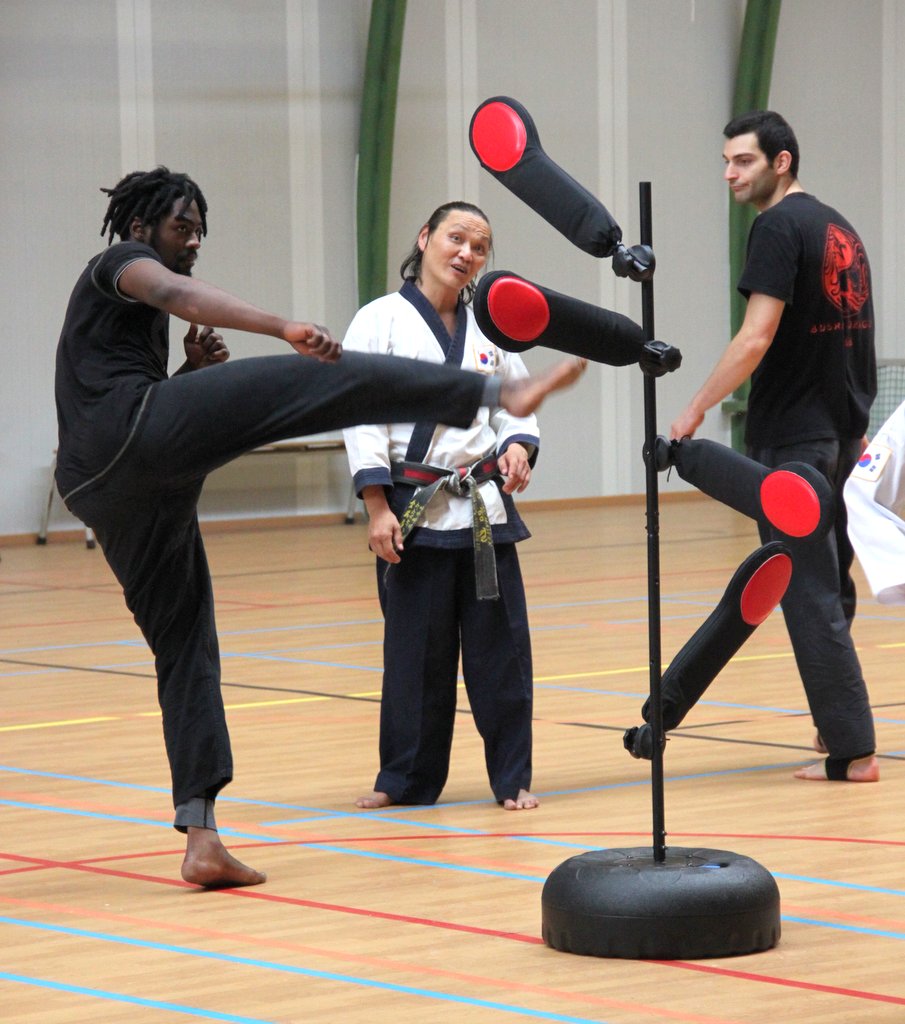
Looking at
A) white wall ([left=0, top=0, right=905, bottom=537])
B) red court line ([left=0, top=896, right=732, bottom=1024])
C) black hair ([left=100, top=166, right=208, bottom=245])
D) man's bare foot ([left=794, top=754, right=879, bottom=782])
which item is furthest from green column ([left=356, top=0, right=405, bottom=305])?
red court line ([left=0, top=896, right=732, bottom=1024])

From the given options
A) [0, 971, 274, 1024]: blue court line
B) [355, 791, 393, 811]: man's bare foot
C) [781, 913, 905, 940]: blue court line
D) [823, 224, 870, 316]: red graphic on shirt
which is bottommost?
[355, 791, 393, 811]: man's bare foot

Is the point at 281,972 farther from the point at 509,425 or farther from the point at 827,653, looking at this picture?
the point at 827,653

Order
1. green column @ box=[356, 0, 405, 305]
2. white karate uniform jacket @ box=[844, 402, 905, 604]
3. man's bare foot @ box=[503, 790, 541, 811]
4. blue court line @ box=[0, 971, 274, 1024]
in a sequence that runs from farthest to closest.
Result: 1. green column @ box=[356, 0, 405, 305]
2. man's bare foot @ box=[503, 790, 541, 811]
3. white karate uniform jacket @ box=[844, 402, 905, 604]
4. blue court line @ box=[0, 971, 274, 1024]

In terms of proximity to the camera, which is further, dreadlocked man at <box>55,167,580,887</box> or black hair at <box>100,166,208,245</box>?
black hair at <box>100,166,208,245</box>

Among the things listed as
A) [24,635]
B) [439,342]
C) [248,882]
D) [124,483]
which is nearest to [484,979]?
[248,882]

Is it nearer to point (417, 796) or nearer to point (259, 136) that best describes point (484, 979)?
point (417, 796)

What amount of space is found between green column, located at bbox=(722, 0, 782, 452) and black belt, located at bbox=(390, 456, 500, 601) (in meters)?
12.1

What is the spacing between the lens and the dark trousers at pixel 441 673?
17.9 feet

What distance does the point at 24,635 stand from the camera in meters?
9.64

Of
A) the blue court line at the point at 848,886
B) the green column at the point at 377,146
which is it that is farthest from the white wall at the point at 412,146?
the blue court line at the point at 848,886

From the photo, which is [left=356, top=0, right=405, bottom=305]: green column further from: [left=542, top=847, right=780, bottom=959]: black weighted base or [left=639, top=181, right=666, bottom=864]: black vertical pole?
[left=542, top=847, right=780, bottom=959]: black weighted base

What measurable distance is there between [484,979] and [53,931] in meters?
1.00

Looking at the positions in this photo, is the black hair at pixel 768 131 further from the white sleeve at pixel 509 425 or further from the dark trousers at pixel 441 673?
the dark trousers at pixel 441 673

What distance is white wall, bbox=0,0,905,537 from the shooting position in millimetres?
14828
